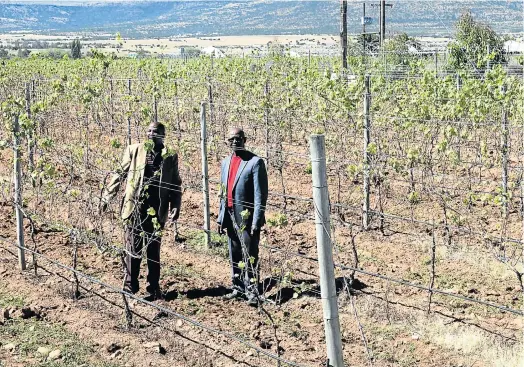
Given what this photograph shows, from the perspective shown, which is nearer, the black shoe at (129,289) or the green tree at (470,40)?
the black shoe at (129,289)

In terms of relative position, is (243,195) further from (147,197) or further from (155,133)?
(155,133)

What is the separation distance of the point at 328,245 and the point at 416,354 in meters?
2.03

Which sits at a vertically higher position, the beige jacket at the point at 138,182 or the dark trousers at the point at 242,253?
the beige jacket at the point at 138,182

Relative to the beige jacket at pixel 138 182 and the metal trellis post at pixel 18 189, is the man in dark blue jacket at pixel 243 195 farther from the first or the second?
the metal trellis post at pixel 18 189

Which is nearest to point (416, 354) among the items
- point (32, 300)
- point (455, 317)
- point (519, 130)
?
point (455, 317)

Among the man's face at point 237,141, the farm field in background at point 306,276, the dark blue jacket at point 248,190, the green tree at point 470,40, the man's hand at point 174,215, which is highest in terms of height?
the green tree at point 470,40

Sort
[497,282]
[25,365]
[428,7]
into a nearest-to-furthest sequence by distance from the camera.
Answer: [25,365] → [497,282] → [428,7]

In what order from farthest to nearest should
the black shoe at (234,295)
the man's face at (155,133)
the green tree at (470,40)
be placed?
the green tree at (470,40) → the black shoe at (234,295) → the man's face at (155,133)

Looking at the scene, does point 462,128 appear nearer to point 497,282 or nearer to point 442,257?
point 442,257

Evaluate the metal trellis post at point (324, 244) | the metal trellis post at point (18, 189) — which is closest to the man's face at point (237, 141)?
the metal trellis post at point (18, 189)

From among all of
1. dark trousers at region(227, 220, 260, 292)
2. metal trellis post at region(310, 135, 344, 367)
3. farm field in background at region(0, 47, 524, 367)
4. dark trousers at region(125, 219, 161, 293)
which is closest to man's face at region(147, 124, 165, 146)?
farm field in background at region(0, 47, 524, 367)

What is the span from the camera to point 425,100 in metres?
10.3

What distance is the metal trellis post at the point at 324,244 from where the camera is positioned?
364 centimetres

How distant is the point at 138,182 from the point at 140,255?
0.61 metres
